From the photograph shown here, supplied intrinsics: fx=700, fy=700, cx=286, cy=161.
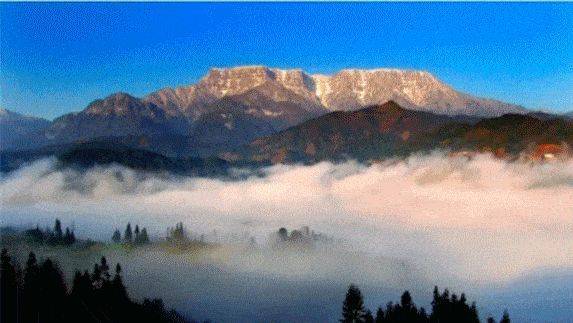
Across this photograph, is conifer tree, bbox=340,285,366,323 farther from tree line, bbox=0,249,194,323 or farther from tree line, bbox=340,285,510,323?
tree line, bbox=0,249,194,323

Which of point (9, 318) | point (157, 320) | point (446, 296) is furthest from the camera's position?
point (157, 320)

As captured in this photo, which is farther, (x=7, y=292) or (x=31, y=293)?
(x=31, y=293)

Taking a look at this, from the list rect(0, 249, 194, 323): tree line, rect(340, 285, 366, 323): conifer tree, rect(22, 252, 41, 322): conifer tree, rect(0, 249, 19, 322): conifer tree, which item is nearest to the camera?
rect(0, 249, 19, 322): conifer tree

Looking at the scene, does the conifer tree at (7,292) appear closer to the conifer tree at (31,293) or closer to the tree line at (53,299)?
the tree line at (53,299)

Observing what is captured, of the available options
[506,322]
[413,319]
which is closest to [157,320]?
[413,319]

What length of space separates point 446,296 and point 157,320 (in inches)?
2720

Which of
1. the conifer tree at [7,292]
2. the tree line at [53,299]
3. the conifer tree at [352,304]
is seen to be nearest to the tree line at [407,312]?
the conifer tree at [352,304]

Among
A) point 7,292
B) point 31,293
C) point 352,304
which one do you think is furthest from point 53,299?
point 352,304

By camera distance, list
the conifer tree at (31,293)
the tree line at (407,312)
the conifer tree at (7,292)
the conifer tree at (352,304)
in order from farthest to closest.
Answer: the tree line at (407,312)
the conifer tree at (352,304)
the conifer tree at (31,293)
the conifer tree at (7,292)

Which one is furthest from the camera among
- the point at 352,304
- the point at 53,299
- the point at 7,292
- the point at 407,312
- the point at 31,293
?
the point at 407,312

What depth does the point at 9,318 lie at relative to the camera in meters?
100

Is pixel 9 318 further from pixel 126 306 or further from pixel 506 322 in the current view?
pixel 506 322

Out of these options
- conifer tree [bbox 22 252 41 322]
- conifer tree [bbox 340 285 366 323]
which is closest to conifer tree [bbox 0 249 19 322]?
conifer tree [bbox 22 252 41 322]

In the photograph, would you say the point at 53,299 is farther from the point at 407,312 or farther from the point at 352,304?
the point at 407,312
